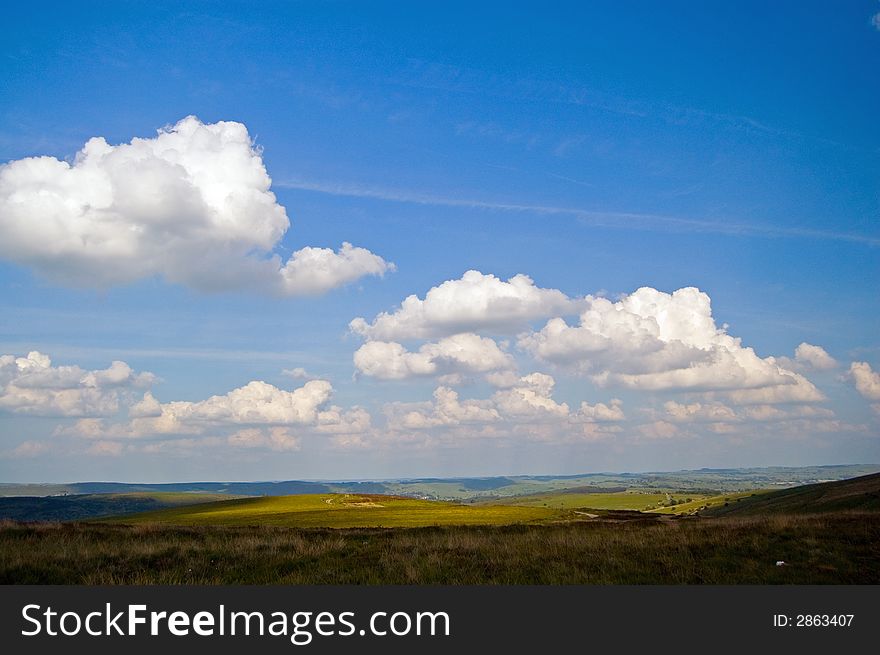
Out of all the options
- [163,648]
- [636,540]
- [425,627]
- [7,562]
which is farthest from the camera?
[636,540]

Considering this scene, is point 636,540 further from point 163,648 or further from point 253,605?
point 163,648

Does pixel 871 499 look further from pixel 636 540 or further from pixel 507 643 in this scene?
pixel 507 643

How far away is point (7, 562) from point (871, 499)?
212ft

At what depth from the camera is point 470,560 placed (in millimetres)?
18953

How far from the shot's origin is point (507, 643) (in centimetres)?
1195

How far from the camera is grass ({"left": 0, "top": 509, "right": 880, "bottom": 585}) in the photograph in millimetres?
16641

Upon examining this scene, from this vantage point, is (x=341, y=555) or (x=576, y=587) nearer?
(x=576, y=587)

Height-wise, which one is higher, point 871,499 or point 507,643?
point 507,643

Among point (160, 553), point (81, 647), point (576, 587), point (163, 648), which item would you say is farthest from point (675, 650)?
point (160, 553)

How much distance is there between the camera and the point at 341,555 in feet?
68.9

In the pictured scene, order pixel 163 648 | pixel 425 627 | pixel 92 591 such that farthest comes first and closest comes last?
pixel 92 591 → pixel 425 627 → pixel 163 648

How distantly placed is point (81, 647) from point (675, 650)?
37.5 ft

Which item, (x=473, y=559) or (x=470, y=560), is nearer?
(x=470, y=560)

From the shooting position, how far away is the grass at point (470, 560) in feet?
54.6
